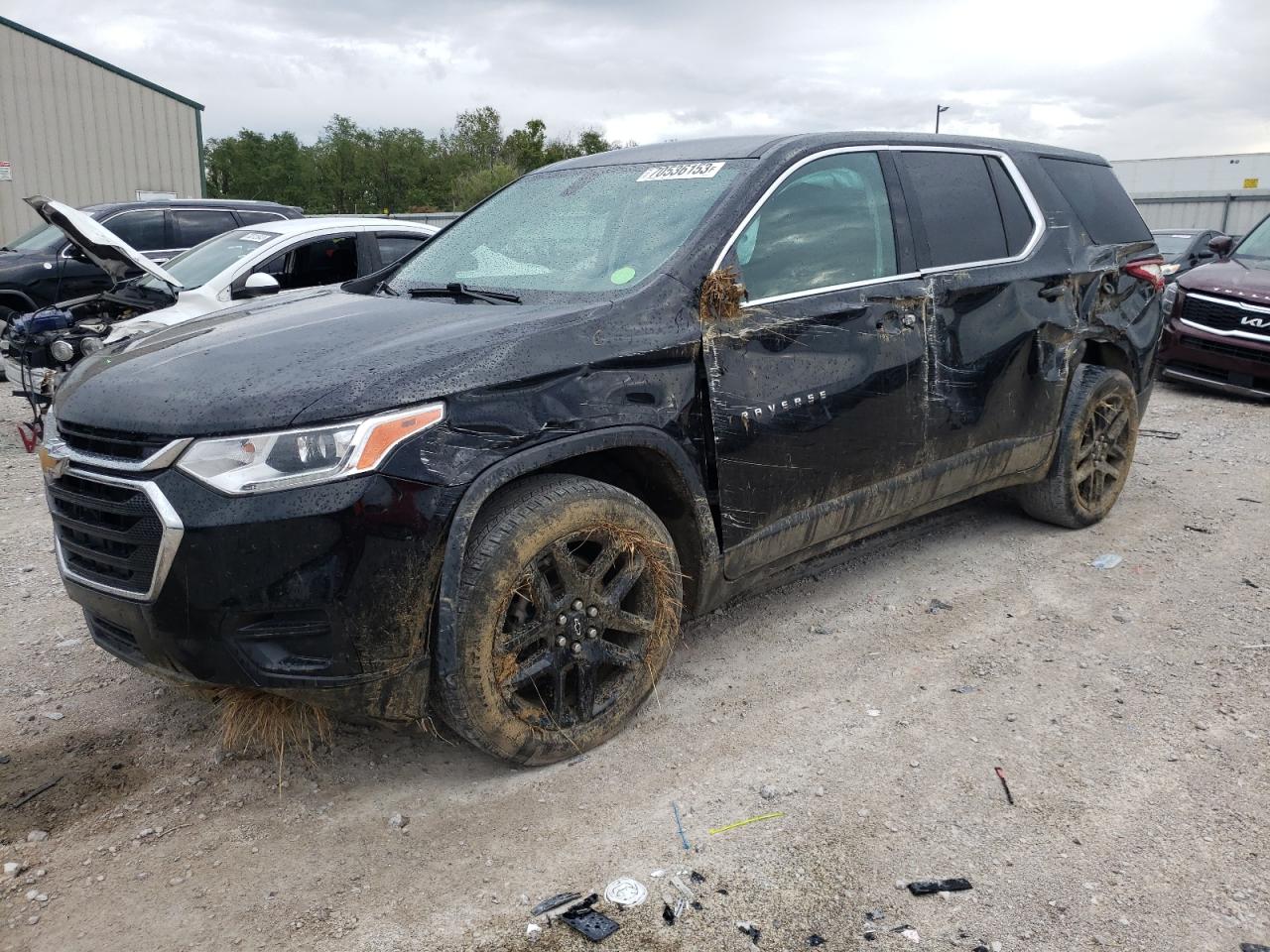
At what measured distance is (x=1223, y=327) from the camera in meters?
9.33

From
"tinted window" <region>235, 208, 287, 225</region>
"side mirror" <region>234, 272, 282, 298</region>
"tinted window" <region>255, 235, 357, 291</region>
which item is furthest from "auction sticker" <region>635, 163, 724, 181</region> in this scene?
"tinted window" <region>235, 208, 287, 225</region>

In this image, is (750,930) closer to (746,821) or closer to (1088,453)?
(746,821)

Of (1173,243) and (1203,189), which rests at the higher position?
(1203,189)

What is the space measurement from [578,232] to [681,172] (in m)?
0.46

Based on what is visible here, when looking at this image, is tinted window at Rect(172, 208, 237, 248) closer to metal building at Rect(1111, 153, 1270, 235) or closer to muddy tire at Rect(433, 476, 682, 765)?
muddy tire at Rect(433, 476, 682, 765)

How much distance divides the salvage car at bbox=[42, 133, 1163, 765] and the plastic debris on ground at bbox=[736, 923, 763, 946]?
2.86 feet

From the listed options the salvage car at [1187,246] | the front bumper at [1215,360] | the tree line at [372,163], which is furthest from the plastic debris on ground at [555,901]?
the tree line at [372,163]

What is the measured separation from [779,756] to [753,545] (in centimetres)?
73

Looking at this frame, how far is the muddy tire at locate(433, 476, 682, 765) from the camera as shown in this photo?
2.80m

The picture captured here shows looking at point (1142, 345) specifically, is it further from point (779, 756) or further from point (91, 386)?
point (91, 386)

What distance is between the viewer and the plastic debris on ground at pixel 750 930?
2.40m

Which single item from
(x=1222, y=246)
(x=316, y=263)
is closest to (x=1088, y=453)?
(x=316, y=263)

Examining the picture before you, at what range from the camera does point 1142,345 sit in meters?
5.38

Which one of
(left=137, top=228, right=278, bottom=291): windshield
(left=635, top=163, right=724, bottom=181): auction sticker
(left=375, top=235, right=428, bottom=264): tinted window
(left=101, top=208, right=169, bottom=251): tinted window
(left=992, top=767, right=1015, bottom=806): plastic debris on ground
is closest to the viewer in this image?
(left=992, top=767, right=1015, bottom=806): plastic debris on ground
